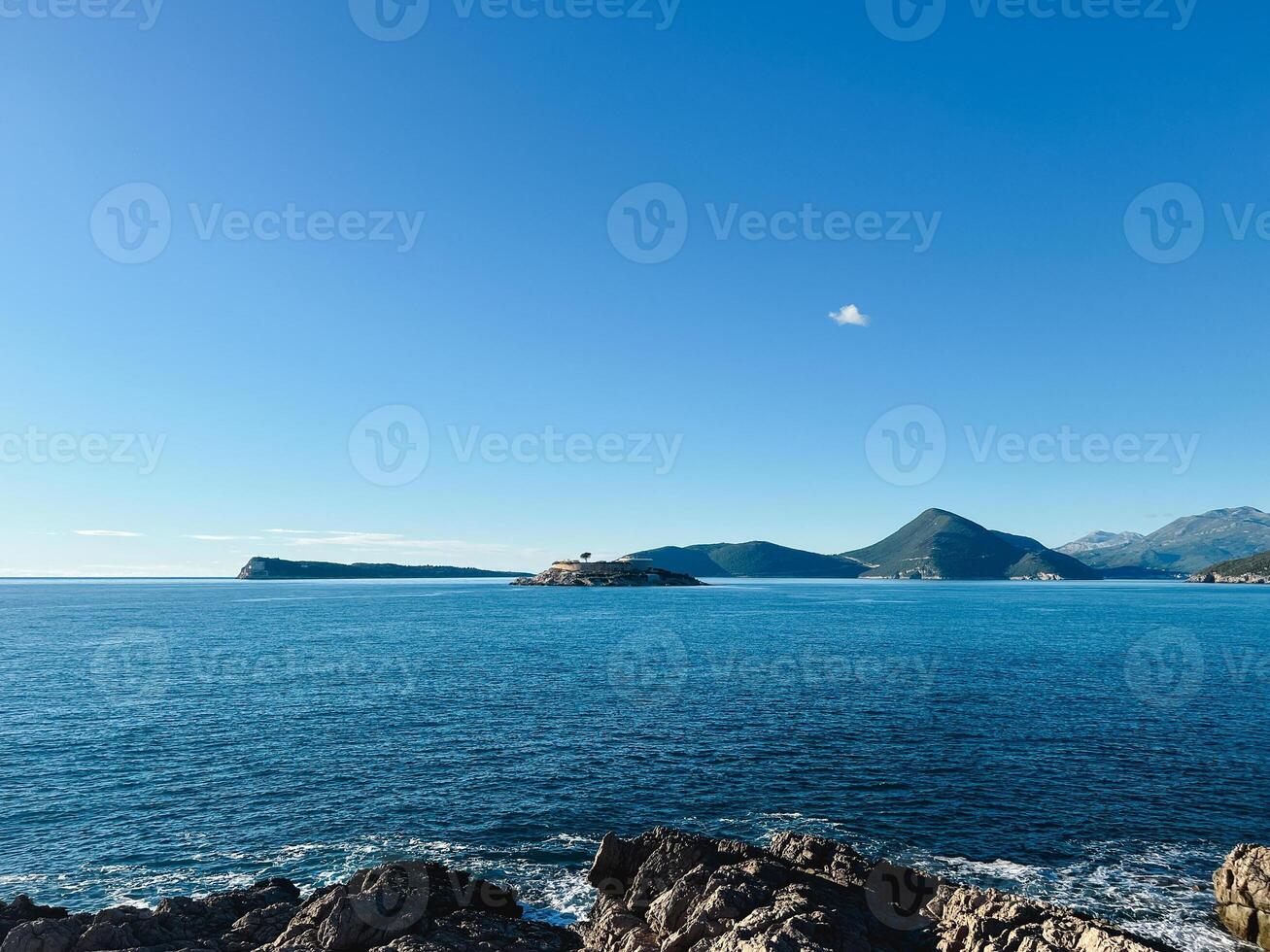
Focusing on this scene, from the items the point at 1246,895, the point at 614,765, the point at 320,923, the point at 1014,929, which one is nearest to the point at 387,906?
the point at 320,923

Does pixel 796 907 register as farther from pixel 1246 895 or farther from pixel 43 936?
pixel 43 936

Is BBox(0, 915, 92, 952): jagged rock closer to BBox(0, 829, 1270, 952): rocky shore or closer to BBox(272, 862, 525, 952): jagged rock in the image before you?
BBox(0, 829, 1270, 952): rocky shore

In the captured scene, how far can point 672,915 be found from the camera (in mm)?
25500

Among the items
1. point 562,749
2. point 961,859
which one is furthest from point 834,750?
point 562,749

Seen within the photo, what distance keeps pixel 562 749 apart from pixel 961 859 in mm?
28714

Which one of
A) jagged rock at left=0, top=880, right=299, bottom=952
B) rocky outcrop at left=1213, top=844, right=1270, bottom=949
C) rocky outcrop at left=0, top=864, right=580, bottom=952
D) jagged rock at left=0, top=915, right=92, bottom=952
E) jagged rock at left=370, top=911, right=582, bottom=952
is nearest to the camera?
jagged rock at left=0, top=915, right=92, bottom=952

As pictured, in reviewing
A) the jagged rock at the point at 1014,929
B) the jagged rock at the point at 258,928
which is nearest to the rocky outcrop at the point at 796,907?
the jagged rock at the point at 1014,929

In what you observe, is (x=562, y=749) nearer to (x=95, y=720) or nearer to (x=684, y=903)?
(x=684, y=903)

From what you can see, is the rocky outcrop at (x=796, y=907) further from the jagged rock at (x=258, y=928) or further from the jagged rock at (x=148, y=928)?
the jagged rock at (x=148, y=928)

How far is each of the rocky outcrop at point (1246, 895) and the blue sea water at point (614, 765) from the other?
99 cm

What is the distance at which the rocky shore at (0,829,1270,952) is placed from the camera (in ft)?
74.4

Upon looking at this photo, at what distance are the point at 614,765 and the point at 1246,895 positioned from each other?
34.1 metres

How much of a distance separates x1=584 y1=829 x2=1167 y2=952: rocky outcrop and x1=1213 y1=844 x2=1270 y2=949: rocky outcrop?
6651mm

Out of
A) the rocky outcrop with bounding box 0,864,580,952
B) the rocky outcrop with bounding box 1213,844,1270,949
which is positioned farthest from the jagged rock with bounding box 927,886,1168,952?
the rocky outcrop with bounding box 0,864,580,952
